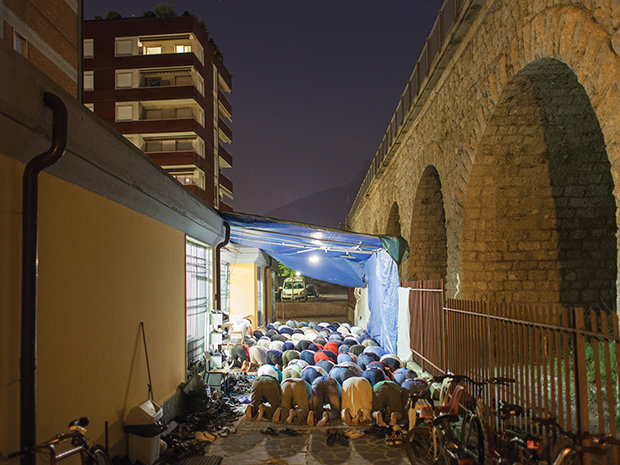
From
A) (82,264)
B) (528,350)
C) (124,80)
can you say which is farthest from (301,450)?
(124,80)

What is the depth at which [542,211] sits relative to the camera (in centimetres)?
885

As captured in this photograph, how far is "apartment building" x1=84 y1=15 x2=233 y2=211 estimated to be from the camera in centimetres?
3325

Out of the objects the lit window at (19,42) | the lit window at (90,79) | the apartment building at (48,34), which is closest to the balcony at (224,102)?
the lit window at (90,79)

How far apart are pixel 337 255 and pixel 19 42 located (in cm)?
1058

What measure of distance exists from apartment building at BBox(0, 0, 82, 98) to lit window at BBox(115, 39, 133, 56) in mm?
19985

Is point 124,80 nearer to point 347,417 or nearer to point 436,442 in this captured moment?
point 347,417

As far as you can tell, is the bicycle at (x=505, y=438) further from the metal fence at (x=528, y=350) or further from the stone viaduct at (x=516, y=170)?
the stone viaduct at (x=516, y=170)

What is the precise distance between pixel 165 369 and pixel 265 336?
280 inches

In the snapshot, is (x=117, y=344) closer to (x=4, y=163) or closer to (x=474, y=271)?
(x=4, y=163)

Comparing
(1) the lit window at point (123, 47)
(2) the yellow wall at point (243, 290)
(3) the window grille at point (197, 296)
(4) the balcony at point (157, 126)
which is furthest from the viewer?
(1) the lit window at point (123, 47)

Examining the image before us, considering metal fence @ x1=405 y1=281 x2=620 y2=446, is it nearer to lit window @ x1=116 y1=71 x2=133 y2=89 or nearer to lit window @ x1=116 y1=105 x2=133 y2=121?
lit window @ x1=116 y1=105 x2=133 y2=121

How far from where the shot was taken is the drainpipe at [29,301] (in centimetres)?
332

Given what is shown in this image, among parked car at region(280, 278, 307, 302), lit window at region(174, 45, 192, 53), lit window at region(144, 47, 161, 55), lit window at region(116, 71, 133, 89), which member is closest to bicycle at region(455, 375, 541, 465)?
parked car at region(280, 278, 307, 302)

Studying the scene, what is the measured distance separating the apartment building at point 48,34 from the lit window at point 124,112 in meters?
18.8
